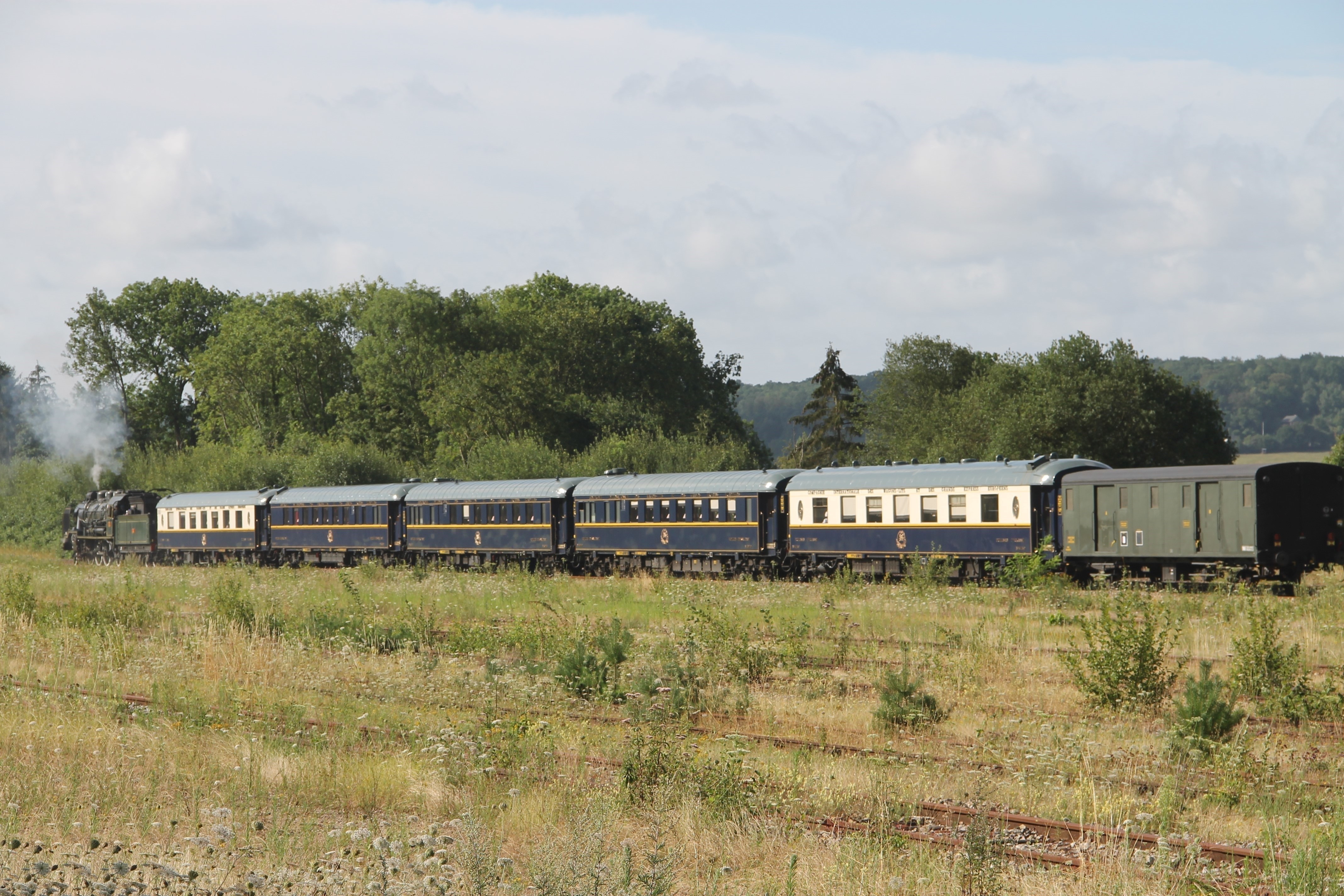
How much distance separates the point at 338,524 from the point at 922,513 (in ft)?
84.3

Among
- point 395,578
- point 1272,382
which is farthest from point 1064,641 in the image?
point 1272,382

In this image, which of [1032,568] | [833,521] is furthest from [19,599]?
[1032,568]

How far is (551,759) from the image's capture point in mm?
11516

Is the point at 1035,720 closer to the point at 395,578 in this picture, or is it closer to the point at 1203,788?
the point at 1203,788

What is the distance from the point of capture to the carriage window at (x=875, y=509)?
3359 centimetres

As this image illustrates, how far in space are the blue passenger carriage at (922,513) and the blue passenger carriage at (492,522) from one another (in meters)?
9.04

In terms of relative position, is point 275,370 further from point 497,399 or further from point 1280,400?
point 1280,400

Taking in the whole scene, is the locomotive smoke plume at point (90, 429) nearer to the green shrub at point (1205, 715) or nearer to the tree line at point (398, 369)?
the tree line at point (398, 369)

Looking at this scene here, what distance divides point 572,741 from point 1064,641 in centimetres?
1048

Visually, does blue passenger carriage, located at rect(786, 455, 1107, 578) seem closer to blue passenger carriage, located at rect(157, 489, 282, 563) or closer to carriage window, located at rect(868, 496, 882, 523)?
carriage window, located at rect(868, 496, 882, 523)

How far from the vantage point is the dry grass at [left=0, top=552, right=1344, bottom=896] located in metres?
8.25

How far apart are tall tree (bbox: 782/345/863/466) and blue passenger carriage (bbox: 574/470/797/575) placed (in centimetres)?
5289

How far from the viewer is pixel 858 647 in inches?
776

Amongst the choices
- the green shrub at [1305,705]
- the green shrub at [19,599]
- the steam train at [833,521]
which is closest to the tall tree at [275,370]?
the steam train at [833,521]
